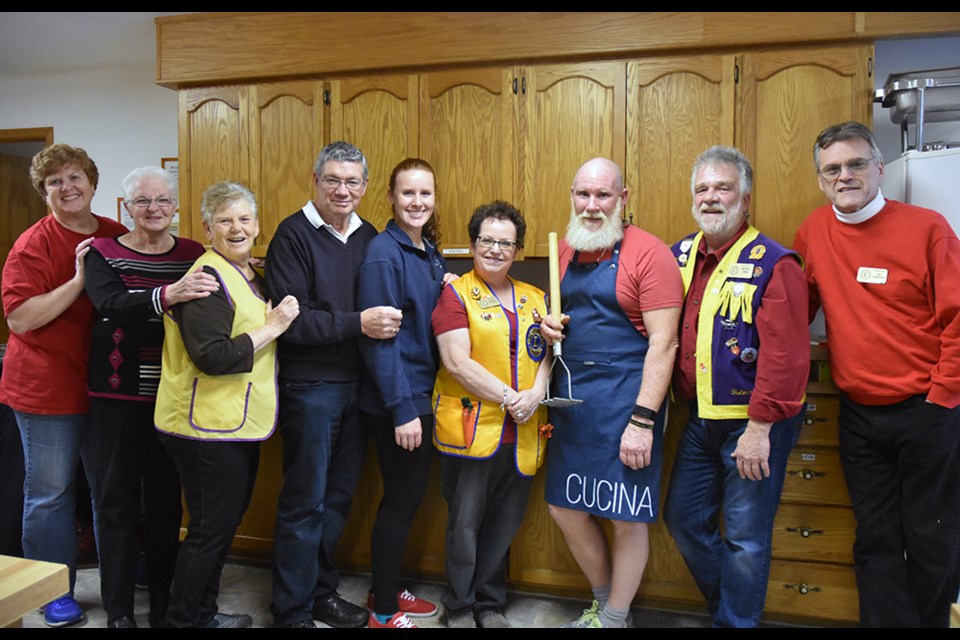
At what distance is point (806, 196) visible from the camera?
239cm

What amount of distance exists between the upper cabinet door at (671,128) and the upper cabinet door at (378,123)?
0.91 m

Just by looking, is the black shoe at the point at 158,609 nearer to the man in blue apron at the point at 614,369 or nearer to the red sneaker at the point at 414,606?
the red sneaker at the point at 414,606

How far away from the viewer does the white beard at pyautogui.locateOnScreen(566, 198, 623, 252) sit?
195 cm

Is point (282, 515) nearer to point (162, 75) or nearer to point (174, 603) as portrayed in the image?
point (174, 603)

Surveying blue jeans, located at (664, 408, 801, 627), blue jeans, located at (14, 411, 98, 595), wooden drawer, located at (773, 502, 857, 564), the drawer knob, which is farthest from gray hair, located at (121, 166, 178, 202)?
the drawer knob

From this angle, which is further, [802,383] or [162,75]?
[162,75]

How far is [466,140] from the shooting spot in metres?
2.67

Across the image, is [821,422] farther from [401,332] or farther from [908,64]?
[908,64]

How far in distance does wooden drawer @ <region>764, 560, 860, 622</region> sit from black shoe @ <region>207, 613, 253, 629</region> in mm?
1710

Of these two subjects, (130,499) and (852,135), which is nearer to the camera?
(852,135)

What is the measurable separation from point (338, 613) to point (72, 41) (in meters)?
3.16

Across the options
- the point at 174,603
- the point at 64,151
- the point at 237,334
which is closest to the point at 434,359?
the point at 237,334

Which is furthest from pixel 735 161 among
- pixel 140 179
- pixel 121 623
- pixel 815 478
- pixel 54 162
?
pixel 121 623

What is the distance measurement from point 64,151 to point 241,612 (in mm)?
1626
